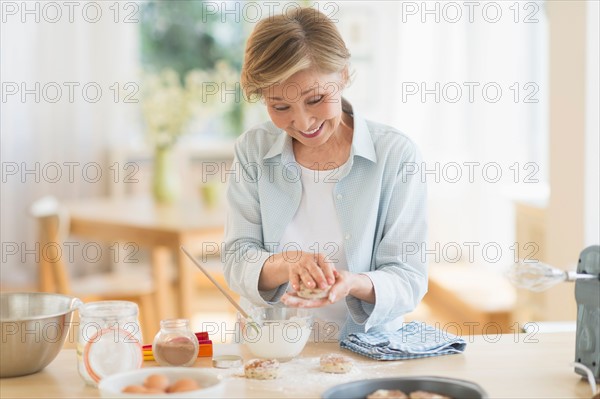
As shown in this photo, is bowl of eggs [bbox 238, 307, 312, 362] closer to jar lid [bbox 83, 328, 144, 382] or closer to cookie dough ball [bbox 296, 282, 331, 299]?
cookie dough ball [bbox 296, 282, 331, 299]

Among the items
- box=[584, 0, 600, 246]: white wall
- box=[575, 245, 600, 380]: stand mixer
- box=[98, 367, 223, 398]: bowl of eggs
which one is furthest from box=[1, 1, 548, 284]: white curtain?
box=[98, 367, 223, 398]: bowl of eggs

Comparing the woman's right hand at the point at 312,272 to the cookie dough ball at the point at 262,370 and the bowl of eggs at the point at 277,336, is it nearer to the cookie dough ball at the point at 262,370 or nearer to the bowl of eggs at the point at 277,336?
the bowl of eggs at the point at 277,336

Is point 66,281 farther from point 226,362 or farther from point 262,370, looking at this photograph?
point 262,370

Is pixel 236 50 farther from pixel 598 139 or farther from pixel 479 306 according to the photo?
pixel 598 139

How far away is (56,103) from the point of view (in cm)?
607

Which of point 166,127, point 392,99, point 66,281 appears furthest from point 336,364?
point 392,99

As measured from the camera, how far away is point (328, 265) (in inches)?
76.6

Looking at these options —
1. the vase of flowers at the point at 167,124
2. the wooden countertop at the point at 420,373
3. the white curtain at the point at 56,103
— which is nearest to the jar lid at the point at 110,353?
the wooden countertop at the point at 420,373

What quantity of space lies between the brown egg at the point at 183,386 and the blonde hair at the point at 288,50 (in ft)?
2.67

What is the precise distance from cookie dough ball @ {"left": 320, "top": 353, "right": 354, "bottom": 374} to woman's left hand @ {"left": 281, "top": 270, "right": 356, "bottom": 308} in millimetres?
140

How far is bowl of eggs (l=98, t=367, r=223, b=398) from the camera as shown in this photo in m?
1.51

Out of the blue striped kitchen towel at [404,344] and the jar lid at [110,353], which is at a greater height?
the jar lid at [110,353]

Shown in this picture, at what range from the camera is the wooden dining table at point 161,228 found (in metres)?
4.36

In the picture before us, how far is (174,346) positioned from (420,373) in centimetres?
51
